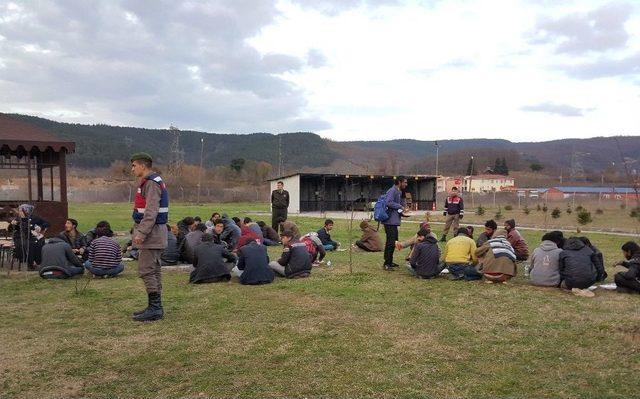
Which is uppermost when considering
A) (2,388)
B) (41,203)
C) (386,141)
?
(386,141)

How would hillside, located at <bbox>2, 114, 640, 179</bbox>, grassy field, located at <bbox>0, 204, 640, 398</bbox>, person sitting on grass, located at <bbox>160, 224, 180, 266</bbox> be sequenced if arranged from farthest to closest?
hillside, located at <bbox>2, 114, 640, 179</bbox>
person sitting on grass, located at <bbox>160, 224, 180, 266</bbox>
grassy field, located at <bbox>0, 204, 640, 398</bbox>

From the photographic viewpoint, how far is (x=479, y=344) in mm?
5086

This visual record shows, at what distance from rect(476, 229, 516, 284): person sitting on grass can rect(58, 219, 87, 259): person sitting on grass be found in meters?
7.00

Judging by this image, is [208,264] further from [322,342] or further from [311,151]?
[311,151]

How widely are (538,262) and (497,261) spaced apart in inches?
23.5

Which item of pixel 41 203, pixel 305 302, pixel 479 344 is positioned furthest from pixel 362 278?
pixel 41 203

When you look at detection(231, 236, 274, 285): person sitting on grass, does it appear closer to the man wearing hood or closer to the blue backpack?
the blue backpack

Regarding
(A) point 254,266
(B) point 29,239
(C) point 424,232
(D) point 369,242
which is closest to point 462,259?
(C) point 424,232

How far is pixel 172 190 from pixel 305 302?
51.9 metres

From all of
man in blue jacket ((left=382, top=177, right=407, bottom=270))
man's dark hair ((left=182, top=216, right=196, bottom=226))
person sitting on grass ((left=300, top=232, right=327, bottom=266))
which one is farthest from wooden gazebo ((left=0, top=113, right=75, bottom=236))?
man in blue jacket ((left=382, top=177, right=407, bottom=270))

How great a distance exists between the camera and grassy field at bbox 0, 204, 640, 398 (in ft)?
13.3

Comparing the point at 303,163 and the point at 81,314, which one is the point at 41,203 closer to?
the point at 81,314

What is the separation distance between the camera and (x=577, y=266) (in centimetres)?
748

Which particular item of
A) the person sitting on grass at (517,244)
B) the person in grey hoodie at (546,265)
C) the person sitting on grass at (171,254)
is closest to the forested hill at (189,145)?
the person sitting on grass at (171,254)
